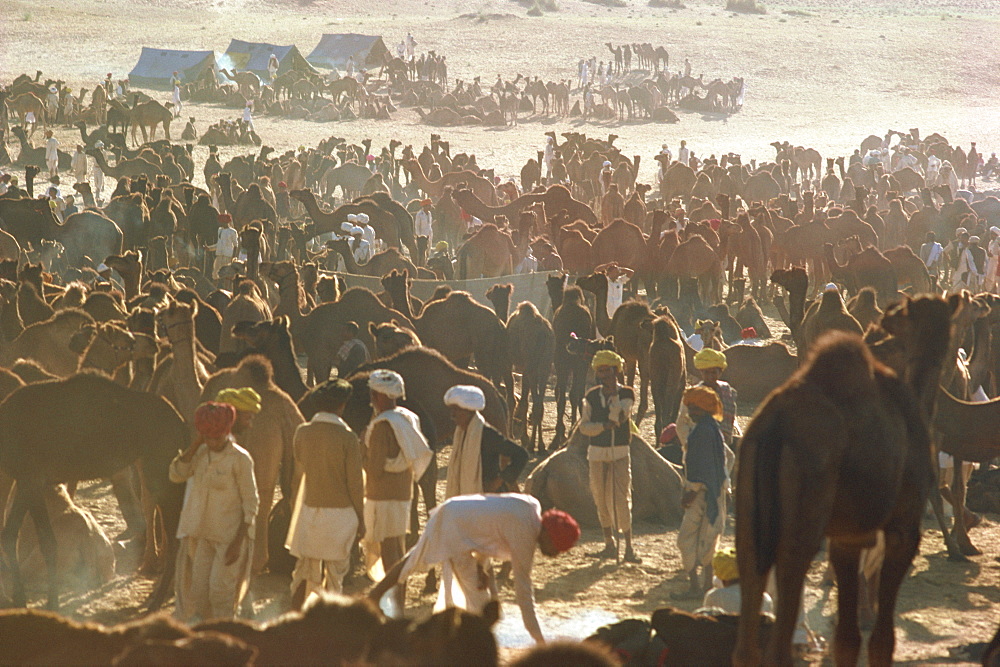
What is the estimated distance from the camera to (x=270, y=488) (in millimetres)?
7309

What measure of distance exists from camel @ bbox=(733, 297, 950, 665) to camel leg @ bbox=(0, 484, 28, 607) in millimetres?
4272

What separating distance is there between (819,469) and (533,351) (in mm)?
6889

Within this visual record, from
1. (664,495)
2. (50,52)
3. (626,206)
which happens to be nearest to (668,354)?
(664,495)

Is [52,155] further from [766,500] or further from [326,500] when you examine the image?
[766,500]

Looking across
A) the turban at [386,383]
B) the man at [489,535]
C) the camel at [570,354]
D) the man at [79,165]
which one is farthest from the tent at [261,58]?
the man at [489,535]

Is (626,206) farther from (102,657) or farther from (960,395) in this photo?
(102,657)

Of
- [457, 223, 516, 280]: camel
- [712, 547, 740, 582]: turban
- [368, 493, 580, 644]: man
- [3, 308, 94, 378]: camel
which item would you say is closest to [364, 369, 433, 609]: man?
[368, 493, 580, 644]: man

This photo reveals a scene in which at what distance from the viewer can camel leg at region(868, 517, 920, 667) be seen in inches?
199

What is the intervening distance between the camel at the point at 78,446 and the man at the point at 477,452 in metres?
1.71

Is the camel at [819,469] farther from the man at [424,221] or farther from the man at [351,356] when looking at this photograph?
the man at [424,221]

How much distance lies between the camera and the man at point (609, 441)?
836 cm

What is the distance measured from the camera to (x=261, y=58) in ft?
190

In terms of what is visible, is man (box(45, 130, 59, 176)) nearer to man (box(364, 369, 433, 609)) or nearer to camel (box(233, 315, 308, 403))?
camel (box(233, 315, 308, 403))

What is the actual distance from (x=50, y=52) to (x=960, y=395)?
56294mm
